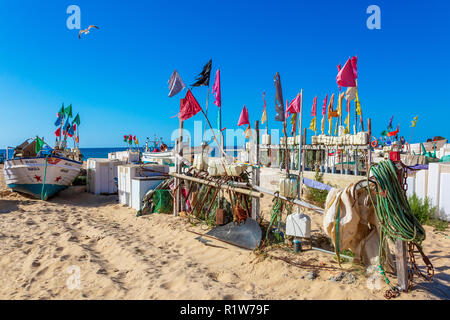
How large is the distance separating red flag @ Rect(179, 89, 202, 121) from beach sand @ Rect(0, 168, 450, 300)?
2654 mm

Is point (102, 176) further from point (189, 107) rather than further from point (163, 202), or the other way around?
point (189, 107)

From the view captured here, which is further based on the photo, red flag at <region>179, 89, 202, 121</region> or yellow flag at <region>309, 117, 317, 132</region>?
yellow flag at <region>309, 117, 317, 132</region>

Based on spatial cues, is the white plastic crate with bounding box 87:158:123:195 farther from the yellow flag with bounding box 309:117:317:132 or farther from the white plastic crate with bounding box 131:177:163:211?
the yellow flag with bounding box 309:117:317:132

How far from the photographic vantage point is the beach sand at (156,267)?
3.40 m

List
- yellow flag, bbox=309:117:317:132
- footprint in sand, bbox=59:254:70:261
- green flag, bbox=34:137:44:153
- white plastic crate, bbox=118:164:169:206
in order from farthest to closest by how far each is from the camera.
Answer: yellow flag, bbox=309:117:317:132 < green flag, bbox=34:137:44:153 < white plastic crate, bbox=118:164:169:206 < footprint in sand, bbox=59:254:70:261

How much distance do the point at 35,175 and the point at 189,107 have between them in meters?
8.40

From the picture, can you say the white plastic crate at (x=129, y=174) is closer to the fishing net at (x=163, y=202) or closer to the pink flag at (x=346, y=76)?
the fishing net at (x=163, y=202)

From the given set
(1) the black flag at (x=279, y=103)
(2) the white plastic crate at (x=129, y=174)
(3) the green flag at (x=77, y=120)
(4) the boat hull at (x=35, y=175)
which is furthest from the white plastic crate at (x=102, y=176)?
(3) the green flag at (x=77, y=120)

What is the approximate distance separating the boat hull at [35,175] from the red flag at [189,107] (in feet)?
26.0

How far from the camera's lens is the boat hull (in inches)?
436

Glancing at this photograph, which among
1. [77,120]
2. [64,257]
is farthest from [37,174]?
[77,120]

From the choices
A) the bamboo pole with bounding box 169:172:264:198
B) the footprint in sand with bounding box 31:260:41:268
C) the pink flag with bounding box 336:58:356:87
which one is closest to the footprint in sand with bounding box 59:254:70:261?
the footprint in sand with bounding box 31:260:41:268

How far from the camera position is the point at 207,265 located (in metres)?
4.40
